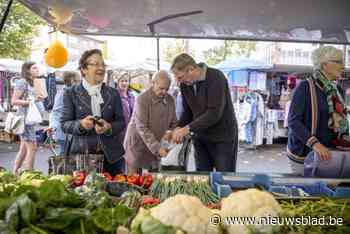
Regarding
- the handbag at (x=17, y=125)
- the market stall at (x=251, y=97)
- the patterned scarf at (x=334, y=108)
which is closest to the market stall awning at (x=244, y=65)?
the market stall at (x=251, y=97)

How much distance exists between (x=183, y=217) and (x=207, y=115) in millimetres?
2097

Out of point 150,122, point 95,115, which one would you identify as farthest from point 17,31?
point 95,115

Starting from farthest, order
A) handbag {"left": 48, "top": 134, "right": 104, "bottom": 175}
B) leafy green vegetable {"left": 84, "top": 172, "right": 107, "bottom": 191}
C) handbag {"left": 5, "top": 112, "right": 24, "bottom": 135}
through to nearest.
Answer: handbag {"left": 5, "top": 112, "right": 24, "bottom": 135}, handbag {"left": 48, "top": 134, "right": 104, "bottom": 175}, leafy green vegetable {"left": 84, "top": 172, "right": 107, "bottom": 191}

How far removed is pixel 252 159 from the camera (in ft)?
30.2

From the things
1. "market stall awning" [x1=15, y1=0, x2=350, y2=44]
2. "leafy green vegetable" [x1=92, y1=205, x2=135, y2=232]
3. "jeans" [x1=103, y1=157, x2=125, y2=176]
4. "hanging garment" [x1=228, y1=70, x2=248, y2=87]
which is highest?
"market stall awning" [x1=15, y1=0, x2=350, y2=44]

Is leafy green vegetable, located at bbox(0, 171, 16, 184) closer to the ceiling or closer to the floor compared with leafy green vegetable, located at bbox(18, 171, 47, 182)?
closer to the ceiling

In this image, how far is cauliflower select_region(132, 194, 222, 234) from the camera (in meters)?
1.22

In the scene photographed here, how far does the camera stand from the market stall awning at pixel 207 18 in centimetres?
349

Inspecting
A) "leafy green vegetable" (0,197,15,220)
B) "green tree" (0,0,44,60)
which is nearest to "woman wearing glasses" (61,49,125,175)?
"leafy green vegetable" (0,197,15,220)

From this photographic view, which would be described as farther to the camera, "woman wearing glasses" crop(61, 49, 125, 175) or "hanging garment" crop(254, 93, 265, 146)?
"hanging garment" crop(254, 93, 265, 146)

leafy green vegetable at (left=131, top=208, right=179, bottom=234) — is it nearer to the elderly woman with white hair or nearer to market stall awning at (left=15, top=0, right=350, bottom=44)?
the elderly woman with white hair

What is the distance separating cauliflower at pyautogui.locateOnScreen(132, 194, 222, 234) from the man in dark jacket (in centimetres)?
195

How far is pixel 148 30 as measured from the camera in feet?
14.8

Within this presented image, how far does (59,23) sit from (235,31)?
5.91 feet
